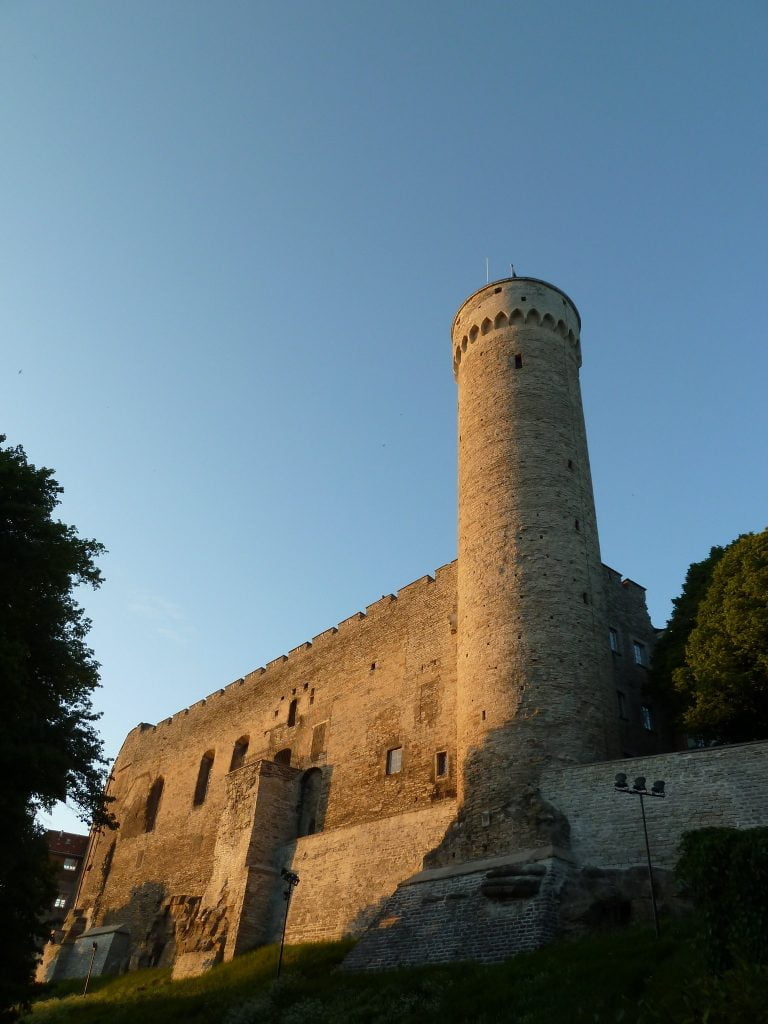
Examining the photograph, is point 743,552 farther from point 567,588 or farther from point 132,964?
point 132,964

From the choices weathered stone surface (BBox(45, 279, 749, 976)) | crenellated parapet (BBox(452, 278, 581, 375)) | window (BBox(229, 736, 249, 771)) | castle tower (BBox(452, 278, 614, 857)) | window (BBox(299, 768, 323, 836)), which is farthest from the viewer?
window (BBox(229, 736, 249, 771))

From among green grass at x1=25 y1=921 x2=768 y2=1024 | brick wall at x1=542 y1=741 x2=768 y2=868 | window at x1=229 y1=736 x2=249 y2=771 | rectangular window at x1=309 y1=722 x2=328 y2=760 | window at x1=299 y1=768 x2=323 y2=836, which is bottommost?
green grass at x1=25 y1=921 x2=768 y2=1024

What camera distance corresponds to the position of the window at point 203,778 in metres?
36.9

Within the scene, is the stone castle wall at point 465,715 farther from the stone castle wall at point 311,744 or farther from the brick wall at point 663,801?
the brick wall at point 663,801

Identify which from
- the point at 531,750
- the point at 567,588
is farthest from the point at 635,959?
the point at 567,588

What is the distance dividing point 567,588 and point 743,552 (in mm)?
4730

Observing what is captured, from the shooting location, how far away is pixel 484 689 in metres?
22.0

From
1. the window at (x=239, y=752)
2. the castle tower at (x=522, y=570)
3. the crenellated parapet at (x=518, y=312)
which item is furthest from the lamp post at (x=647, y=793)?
the window at (x=239, y=752)

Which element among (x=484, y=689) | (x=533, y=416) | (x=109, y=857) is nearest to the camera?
(x=484, y=689)

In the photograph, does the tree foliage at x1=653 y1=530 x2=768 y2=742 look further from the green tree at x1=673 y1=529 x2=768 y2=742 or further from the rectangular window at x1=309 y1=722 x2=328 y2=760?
the rectangular window at x1=309 y1=722 x2=328 y2=760

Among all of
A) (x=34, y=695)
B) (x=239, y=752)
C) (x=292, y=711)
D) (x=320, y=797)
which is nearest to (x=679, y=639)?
(x=320, y=797)

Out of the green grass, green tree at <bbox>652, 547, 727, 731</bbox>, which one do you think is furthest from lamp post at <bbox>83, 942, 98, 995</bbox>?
green tree at <bbox>652, 547, 727, 731</bbox>

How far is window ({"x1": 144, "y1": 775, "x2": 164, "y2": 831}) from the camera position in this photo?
39.4 m

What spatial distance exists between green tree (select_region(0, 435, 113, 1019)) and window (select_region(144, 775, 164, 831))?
21.2m
